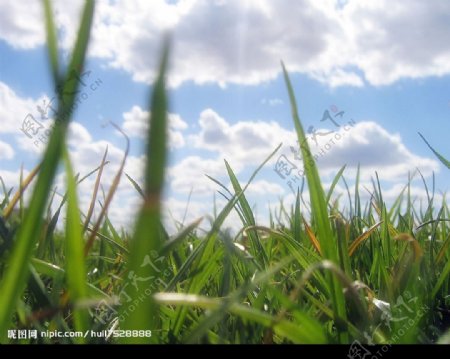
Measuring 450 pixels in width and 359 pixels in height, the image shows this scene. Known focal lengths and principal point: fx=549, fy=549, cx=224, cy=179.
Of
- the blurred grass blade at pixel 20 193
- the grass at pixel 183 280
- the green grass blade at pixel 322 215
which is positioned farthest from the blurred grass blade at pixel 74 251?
the blurred grass blade at pixel 20 193

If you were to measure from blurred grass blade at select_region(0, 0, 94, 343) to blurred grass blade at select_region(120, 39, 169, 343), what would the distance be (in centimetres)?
15

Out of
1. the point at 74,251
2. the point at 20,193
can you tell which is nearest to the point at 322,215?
the point at 74,251

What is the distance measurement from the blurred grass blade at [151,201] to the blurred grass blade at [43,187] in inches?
5.9

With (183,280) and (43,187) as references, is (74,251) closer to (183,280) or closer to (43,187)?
(43,187)

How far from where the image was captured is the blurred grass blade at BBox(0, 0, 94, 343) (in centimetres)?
58

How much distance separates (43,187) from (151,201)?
20 centimetres

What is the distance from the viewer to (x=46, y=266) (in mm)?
1003

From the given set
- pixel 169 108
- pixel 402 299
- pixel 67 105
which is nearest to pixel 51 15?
pixel 67 105

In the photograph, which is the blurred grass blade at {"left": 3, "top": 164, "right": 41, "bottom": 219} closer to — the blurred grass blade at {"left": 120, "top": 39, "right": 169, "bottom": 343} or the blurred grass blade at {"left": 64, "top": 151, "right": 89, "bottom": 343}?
the blurred grass blade at {"left": 64, "top": 151, "right": 89, "bottom": 343}

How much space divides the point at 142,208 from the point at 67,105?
0.65 feet

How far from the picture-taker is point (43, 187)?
0.59m

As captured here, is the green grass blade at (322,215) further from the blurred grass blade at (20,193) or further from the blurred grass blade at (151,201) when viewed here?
the blurred grass blade at (20,193)
